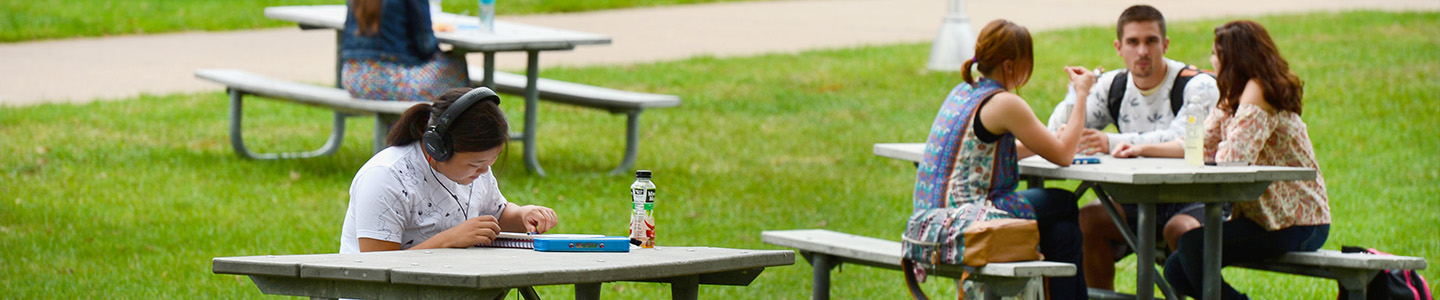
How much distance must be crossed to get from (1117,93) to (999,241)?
1.49m

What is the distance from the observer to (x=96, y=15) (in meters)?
16.6

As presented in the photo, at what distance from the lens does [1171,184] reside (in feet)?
18.5

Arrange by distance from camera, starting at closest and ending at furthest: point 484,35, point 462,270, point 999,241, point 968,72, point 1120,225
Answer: point 462,270, point 999,241, point 968,72, point 1120,225, point 484,35

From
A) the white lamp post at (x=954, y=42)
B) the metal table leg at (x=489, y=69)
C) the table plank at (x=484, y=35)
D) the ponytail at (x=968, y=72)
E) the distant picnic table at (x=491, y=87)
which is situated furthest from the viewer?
the white lamp post at (x=954, y=42)

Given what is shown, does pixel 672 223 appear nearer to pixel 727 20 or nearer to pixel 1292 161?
pixel 1292 161

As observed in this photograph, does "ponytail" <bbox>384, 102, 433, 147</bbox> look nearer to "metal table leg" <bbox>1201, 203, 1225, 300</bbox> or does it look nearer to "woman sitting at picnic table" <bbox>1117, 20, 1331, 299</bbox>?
"metal table leg" <bbox>1201, 203, 1225, 300</bbox>

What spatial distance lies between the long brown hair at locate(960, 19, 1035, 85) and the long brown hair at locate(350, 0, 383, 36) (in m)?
4.18

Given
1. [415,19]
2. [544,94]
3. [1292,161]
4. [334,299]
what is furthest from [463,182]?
[544,94]

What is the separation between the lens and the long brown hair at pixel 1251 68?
229 inches

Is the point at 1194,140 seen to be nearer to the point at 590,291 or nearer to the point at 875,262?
the point at 875,262

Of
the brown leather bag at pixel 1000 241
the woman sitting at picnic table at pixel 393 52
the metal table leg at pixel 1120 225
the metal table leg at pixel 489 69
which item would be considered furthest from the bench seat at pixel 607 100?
the brown leather bag at pixel 1000 241

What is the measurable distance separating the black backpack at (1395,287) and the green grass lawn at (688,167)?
1053mm

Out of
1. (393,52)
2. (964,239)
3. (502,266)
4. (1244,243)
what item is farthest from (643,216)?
(393,52)

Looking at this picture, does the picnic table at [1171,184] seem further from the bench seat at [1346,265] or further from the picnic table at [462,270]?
the picnic table at [462,270]
